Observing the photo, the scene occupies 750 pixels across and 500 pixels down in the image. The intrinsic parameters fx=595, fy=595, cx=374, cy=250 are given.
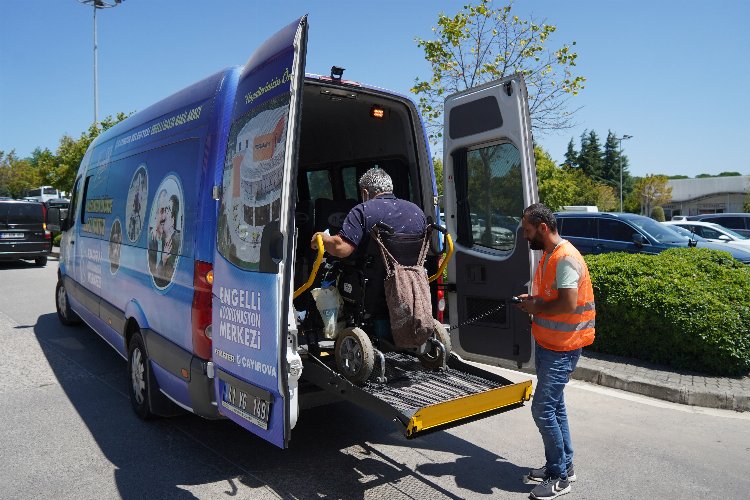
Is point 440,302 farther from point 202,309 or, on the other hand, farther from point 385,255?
point 202,309

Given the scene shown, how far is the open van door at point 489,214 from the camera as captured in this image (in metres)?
4.43

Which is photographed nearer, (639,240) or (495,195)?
(495,195)

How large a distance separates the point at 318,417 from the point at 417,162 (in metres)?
2.38

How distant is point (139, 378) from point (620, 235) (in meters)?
10.2

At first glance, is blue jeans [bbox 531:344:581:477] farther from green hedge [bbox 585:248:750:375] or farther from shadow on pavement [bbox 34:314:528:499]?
green hedge [bbox 585:248:750:375]

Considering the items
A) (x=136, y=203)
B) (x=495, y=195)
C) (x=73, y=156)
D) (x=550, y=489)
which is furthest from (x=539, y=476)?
(x=73, y=156)

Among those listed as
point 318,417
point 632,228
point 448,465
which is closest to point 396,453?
point 448,465

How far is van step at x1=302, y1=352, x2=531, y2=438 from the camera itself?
11.1 feet

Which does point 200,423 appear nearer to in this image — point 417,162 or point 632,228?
point 417,162

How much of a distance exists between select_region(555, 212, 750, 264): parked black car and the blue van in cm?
772

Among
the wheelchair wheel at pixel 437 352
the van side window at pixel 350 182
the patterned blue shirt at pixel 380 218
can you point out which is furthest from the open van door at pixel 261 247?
the van side window at pixel 350 182

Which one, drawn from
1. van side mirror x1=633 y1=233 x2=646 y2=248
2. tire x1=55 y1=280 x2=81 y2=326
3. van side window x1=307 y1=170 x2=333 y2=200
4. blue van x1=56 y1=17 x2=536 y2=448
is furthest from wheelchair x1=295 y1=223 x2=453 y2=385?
van side mirror x1=633 y1=233 x2=646 y2=248

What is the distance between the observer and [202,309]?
3.91 metres

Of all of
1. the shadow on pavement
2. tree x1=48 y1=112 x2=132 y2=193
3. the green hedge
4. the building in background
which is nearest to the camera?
the shadow on pavement
